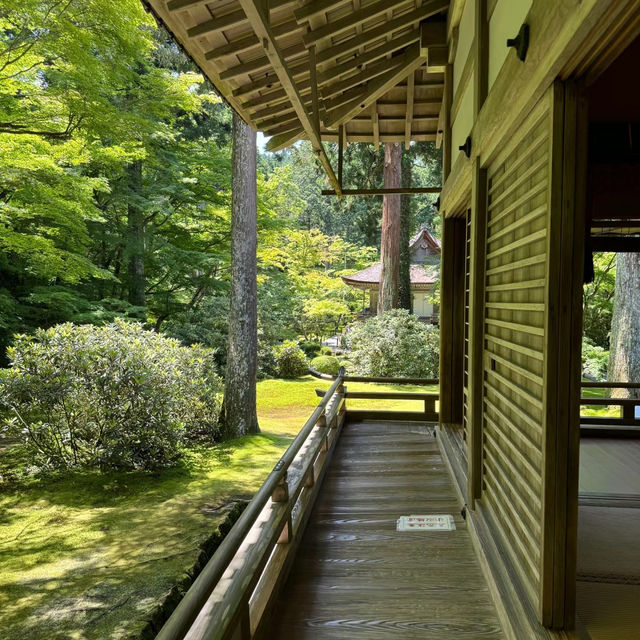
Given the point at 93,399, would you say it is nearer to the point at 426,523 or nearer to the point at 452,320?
the point at 452,320

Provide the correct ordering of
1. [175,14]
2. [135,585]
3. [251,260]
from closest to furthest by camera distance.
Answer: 1. [175,14]
2. [135,585]
3. [251,260]

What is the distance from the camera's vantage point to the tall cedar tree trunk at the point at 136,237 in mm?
12547

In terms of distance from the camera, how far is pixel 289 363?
44.3 feet

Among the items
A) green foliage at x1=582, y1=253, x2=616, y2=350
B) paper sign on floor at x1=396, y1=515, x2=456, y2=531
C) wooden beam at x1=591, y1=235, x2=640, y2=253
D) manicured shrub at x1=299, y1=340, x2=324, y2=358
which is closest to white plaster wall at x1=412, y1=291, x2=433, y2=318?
manicured shrub at x1=299, y1=340, x2=324, y2=358

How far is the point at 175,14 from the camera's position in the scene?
98.7 inches

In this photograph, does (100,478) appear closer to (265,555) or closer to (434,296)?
(265,555)

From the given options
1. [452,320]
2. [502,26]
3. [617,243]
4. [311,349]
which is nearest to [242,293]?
[452,320]

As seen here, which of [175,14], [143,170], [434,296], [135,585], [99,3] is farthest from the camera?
[434,296]

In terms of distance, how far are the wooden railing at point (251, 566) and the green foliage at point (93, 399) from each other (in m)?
3.61

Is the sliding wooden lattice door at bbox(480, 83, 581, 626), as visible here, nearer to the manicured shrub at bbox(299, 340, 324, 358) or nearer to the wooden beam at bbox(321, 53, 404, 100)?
the wooden beam at bbox(321, 53, 404, 100)

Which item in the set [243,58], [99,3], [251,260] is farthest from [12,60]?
[243,58]

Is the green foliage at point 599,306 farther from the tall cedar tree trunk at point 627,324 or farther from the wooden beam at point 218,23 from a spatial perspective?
A: the wooden beam at point 218,23

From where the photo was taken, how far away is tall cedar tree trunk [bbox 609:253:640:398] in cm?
909

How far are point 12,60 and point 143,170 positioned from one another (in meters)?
6.49
